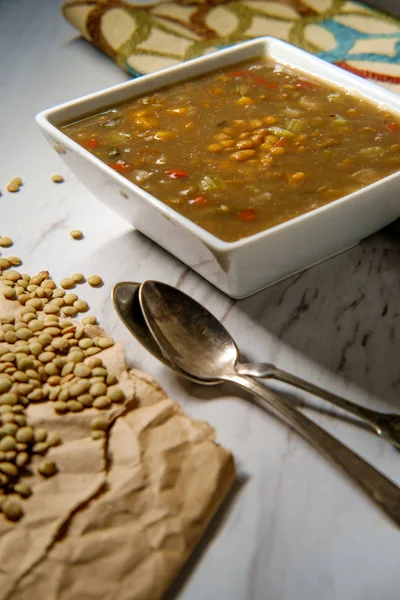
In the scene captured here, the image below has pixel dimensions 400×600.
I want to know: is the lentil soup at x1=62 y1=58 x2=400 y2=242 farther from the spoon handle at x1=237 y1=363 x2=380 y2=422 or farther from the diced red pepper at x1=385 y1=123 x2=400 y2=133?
the spoon handle at x1=237 y1=363 x2=380 y2=422

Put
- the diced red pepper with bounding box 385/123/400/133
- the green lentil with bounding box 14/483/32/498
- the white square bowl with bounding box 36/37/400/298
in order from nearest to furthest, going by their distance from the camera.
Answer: the green lentil with bounding box 14/483/32/498 < the white square bowl with bounding box 36/37/400/298 < the diced red pepper with bounding box 385/123/400/133

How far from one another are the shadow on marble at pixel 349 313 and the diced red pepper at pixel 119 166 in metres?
0.45

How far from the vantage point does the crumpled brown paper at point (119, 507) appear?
123 centimetres

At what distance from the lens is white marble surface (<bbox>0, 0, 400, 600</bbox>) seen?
4.16 ft

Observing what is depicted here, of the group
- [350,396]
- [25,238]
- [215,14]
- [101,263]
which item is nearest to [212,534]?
[350,396]

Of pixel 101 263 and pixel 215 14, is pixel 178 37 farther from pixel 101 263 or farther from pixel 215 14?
pixel 101 263

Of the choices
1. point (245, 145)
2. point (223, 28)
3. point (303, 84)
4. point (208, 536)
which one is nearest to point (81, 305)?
point (245, 145)

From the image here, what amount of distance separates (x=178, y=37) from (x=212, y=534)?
2.05 m

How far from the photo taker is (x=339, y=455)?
4.37ft

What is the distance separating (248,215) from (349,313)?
337mm

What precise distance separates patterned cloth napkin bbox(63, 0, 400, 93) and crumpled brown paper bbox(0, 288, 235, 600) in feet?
5.20

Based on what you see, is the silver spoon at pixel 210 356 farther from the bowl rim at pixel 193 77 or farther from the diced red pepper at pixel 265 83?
the diced red pepper at pixel 265 83

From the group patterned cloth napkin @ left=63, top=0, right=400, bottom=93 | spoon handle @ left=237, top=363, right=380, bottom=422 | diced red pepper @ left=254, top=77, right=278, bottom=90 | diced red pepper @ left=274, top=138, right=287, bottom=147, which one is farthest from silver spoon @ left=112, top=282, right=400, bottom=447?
patterned cloth napkin @ left=63, top=0, right=400, bottom=93

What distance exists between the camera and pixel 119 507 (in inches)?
51.9
